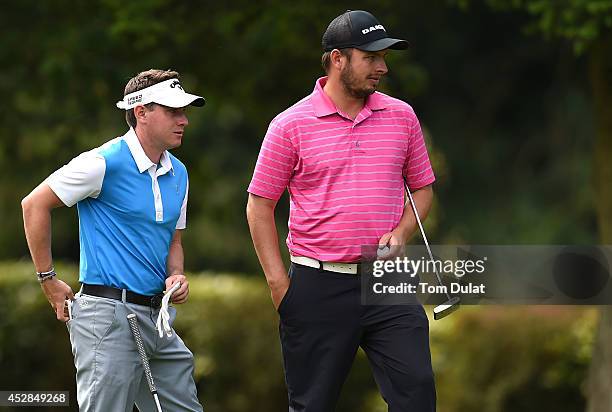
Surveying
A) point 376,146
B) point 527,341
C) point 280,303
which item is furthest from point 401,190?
point 527,341

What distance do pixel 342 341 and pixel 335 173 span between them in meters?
0.74

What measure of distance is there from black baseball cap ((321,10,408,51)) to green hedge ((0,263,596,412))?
5029 millimetres

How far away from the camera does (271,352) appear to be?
1097cm

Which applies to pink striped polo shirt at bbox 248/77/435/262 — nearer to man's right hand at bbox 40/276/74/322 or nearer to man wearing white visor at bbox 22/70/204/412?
man wearing white visor at bbox 22/70/204/412

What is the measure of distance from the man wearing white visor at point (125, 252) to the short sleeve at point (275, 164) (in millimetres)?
349

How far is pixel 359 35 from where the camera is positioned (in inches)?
229

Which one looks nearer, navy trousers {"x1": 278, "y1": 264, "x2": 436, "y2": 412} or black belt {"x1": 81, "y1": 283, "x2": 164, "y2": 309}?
black belt {"x1": 81, "y1": 283, "x2": 164, "y2": 309}

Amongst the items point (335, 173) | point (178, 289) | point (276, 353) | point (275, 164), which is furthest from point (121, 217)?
point (276, 353)

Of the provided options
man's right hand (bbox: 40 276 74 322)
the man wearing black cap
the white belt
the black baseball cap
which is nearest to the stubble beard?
the man wearing black cap

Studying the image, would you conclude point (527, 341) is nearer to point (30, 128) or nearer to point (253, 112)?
point (253, 112)

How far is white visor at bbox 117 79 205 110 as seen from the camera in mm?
5727

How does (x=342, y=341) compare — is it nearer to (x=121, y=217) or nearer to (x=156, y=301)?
(x=156, y=301)

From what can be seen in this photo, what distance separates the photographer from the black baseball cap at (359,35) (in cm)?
579

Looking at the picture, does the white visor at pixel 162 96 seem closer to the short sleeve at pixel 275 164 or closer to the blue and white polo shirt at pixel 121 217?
the blue and white polo shirt at pixel 121 217
